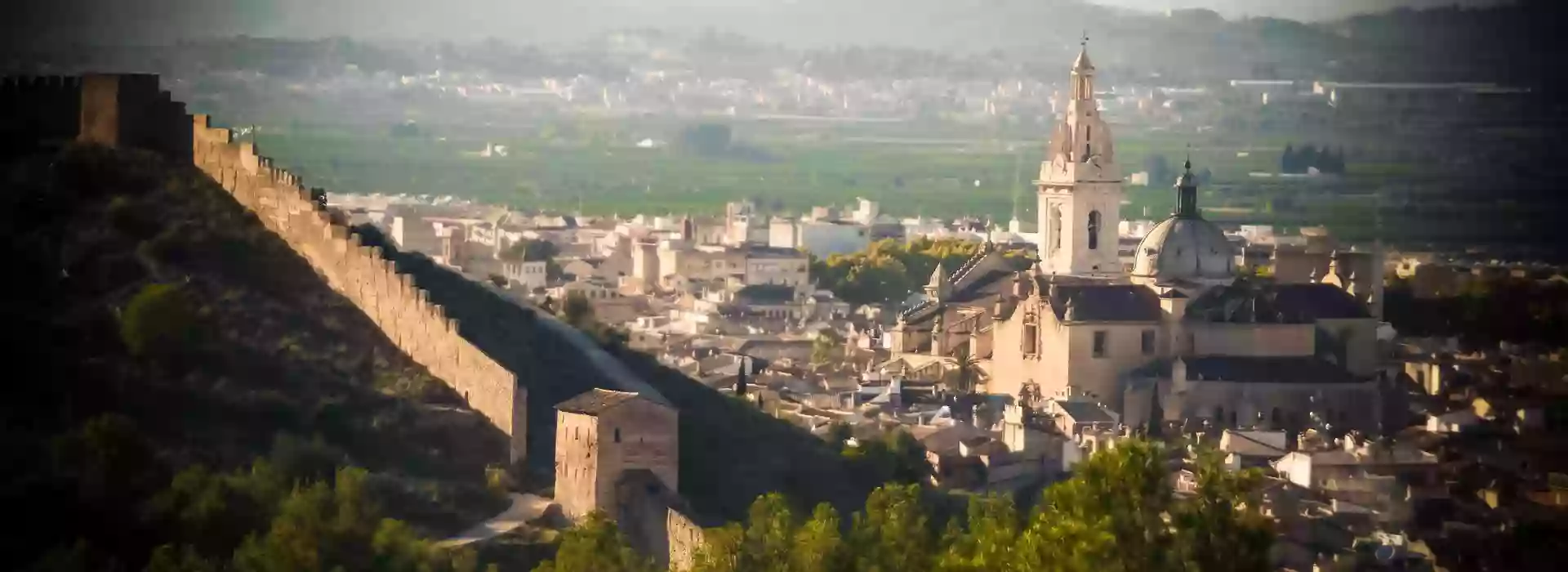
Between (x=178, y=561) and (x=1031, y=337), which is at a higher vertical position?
(x=1031, y=337)

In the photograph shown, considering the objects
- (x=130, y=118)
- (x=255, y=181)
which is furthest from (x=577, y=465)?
(x=130, y=118)

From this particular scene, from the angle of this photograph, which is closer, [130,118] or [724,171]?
[130,118]

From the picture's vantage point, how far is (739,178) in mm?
103000

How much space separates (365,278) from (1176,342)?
16.0 m

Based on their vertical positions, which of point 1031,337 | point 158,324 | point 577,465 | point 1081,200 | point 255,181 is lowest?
point 577,465

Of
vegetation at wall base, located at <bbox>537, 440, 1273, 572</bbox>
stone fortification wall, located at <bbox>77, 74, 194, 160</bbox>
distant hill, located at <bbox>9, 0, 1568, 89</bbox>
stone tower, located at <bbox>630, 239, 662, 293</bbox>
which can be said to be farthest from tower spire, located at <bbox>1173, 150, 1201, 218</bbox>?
vegetation at wall base, located at <bbox>537, 440, 1273, 572</bbox>

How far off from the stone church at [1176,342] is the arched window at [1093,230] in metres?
3.60

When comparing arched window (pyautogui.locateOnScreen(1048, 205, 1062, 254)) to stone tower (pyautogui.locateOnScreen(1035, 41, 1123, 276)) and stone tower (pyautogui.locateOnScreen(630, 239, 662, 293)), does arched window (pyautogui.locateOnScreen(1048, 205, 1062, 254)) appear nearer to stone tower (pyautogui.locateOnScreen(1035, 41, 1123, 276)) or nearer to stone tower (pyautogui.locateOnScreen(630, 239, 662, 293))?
stone tower (pyautogui.locateOnScreen(1035, 41, 1123, 276))

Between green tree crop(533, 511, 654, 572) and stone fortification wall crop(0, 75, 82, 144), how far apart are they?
37.4ft

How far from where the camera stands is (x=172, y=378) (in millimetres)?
29672

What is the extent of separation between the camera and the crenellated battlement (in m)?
30.7

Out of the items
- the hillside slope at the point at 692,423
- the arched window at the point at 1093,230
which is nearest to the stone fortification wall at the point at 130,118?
the hillside slope at the point at 692,423

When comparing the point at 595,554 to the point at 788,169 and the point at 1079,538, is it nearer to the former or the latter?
the point at 1079,538

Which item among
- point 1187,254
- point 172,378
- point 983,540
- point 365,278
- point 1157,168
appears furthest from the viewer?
point 1157,168
